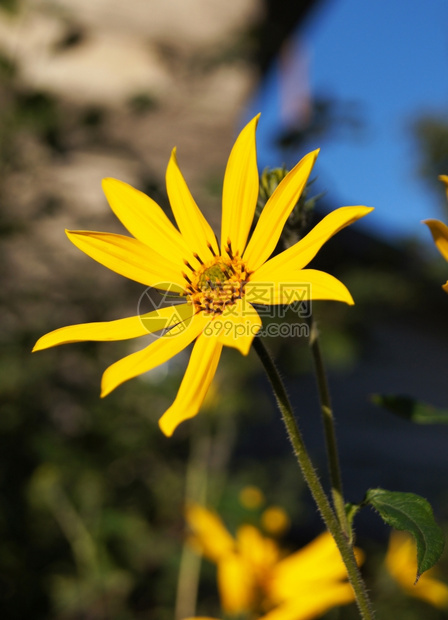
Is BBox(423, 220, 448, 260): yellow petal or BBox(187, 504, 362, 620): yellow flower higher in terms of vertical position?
BBox(423, 220, 448, 260): yellow petal

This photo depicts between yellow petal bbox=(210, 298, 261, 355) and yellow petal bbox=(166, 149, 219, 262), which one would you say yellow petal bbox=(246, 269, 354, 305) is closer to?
yellow petal bbox=(210, 298, 261, 355)

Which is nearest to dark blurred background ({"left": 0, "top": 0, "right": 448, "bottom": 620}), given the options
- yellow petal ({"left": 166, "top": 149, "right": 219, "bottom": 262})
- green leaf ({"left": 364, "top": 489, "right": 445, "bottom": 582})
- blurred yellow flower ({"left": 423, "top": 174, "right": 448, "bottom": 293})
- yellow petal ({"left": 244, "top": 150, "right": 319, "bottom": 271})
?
yellow petal ({"left": 166, "top": 149, "right": 219, "bottom": 262})

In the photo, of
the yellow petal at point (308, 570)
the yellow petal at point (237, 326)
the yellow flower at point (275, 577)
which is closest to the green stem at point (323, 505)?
the yellow petal at point (237, 326)

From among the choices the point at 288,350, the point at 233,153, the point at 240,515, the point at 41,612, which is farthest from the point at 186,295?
the point at 288,350

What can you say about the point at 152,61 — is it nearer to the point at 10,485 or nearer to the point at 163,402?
the point at 163,402

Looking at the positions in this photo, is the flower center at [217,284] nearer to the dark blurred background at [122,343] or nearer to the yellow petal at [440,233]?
the yellow petal at [440,233]

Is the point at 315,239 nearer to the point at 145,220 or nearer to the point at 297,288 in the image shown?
A: the point at 297,288
